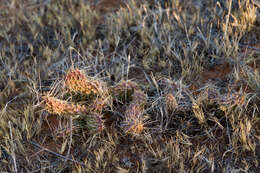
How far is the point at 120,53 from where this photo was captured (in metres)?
2.56

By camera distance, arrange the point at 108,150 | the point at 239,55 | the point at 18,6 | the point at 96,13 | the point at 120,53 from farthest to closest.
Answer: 1. the point at 18,6
2. the point at 96,13
3. the point at 120,53
4. the point at 239,55
5. the point at 108,150

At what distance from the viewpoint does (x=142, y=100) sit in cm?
191

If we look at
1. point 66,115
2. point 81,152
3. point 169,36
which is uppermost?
point 169,36

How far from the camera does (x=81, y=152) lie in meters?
1.81

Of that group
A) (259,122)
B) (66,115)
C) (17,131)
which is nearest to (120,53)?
(66,115)

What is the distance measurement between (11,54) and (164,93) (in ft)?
4.78

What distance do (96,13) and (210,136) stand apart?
1.72 m

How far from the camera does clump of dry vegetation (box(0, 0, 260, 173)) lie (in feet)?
5.62

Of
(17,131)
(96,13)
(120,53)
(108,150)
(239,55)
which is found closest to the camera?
A: (108,150)

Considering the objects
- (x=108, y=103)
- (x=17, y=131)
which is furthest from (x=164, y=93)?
(x=17, y=131)

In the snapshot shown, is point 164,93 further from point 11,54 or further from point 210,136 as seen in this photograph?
point 11,54

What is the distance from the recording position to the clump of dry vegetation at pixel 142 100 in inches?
67.5

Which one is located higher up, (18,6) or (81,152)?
(18,6)

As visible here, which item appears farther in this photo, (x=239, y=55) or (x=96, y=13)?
(x=96, y=13)
